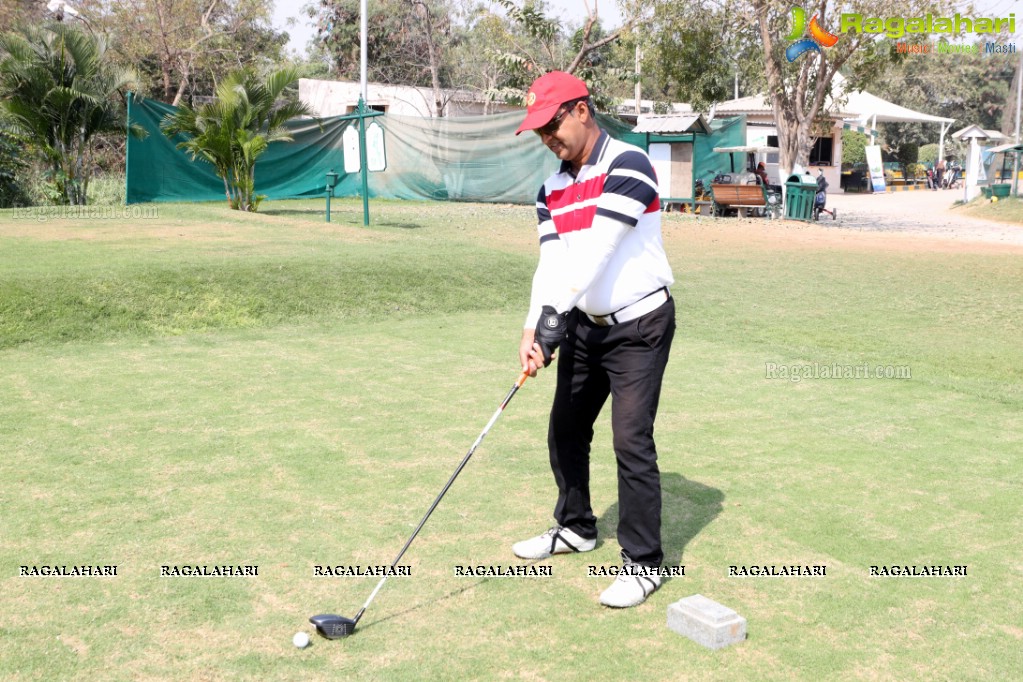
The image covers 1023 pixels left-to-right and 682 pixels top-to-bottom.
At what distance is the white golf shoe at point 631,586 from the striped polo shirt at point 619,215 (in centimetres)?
100

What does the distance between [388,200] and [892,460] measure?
72.5 ft

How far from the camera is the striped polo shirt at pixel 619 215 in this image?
379 cm

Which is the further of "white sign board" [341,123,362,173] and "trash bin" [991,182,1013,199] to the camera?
"trash bin" [991,182,1013,199]

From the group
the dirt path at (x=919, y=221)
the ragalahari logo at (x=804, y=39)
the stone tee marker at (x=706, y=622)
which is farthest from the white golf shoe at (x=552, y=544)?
the ragalahari logo at (x=804, y=39)

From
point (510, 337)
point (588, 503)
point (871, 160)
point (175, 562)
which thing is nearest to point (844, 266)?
point (510, 337)

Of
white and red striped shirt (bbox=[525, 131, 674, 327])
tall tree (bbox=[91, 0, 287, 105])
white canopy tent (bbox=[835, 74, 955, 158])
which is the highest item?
tall tree (bbox=[91, 0, 287, 105])

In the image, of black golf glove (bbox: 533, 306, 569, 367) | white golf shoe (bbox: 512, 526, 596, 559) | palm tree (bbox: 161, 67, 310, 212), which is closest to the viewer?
black golf glove (bbox: 533, 306, 569, 367)

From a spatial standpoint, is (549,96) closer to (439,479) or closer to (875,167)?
(439,479)

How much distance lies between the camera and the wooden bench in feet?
82.1

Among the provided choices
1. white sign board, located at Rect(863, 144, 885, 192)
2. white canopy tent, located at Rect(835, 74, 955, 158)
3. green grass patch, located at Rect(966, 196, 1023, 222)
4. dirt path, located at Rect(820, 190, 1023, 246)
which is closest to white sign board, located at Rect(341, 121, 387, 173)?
dirt path, located at Rect(820, 190, 1023, 246)

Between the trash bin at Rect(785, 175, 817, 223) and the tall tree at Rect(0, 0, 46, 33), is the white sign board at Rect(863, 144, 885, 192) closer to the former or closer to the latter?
the trash bin at Rect(785, 175, 817, 223)

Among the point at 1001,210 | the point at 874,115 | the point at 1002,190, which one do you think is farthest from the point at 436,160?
the point at 874,115

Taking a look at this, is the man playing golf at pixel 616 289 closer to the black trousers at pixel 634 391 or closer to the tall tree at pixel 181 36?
the black trousers at pixel 634 391

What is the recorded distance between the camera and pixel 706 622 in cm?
348
